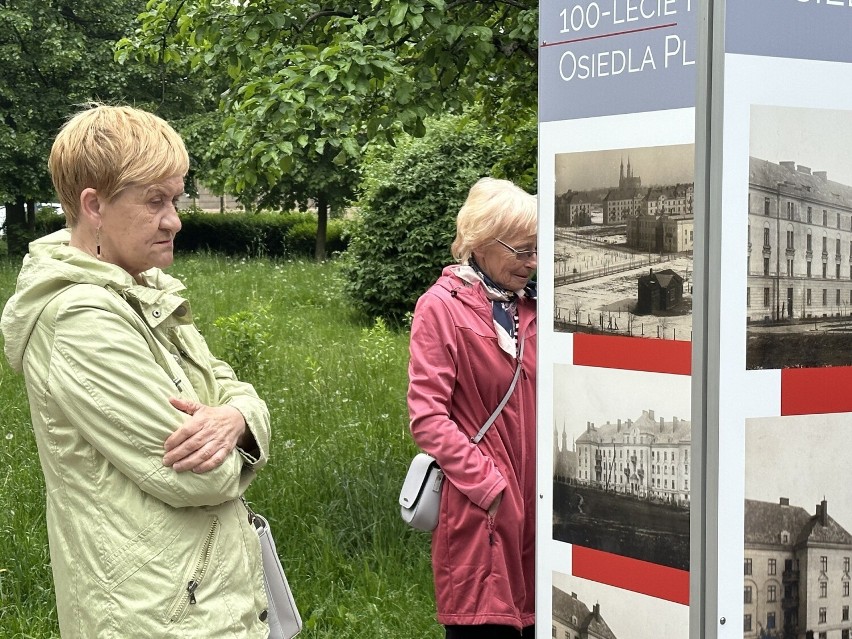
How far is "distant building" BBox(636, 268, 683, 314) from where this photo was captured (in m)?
2.17

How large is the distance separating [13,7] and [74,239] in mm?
26808

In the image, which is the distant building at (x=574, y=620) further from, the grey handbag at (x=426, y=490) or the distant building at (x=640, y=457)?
the grey handbag at (x=426, y=490)

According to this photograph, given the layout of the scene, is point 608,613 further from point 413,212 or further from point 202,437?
point 413,212

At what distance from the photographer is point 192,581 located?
231cm

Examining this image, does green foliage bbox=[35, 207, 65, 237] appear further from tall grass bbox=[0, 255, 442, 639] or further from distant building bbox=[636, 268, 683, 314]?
distant building bbox=[636, 268, 683, 314]

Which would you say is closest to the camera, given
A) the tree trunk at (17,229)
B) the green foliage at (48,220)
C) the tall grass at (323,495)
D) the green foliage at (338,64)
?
the tall grass at (323,495)

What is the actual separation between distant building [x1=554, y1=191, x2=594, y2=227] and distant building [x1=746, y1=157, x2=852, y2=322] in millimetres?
410

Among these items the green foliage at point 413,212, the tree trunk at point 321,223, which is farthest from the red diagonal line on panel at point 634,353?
the tree trunk at point 321,223

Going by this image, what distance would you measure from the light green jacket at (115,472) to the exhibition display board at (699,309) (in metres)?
0.76

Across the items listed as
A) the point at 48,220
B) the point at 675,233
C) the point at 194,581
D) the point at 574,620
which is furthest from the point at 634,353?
the point at 48,220

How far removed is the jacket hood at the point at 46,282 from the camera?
2312mm

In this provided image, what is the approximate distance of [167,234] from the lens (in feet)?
8.07

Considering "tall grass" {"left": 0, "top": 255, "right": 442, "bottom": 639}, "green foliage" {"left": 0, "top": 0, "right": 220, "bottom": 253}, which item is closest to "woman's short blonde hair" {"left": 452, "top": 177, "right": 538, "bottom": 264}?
"tall grass" {"left": 0, "top": 255, "right": 442, "bottom": 639}

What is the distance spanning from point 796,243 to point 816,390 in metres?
0.27
